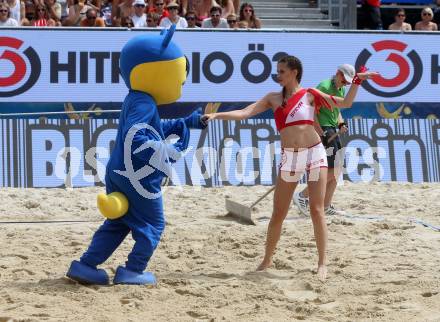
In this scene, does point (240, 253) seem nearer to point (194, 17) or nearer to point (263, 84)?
point (263, 84)

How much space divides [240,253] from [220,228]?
1.01 meters

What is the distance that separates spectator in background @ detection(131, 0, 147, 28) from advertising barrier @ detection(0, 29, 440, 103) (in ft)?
5.59

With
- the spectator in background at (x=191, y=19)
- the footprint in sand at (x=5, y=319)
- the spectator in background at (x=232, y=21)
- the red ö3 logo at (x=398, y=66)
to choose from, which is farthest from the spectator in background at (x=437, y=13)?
the footprint in sand at (x=5, y=319)

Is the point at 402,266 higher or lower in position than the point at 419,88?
lower

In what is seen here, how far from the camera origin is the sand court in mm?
6035

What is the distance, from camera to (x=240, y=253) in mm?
8031

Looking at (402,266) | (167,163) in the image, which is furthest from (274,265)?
(167,163)

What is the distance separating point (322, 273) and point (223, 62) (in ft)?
Answer: 17.8

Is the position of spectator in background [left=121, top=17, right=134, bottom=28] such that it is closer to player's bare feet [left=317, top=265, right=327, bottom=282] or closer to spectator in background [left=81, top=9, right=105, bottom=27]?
spectator in background [left=81, top=9, right=105, bottom=27]

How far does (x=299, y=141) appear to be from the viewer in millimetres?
7203

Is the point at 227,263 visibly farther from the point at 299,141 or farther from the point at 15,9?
the point at 15,9

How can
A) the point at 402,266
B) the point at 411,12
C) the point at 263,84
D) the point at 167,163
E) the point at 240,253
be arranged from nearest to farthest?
the point at 167,163
the point at 402,266
the point at 240,253
the point at 263,84
the point at 411,12

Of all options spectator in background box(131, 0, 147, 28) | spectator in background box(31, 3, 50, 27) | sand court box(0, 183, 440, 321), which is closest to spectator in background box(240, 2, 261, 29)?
spectator in background box(131, 0, 147, 28)

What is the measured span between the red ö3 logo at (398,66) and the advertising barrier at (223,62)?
0.04ft
